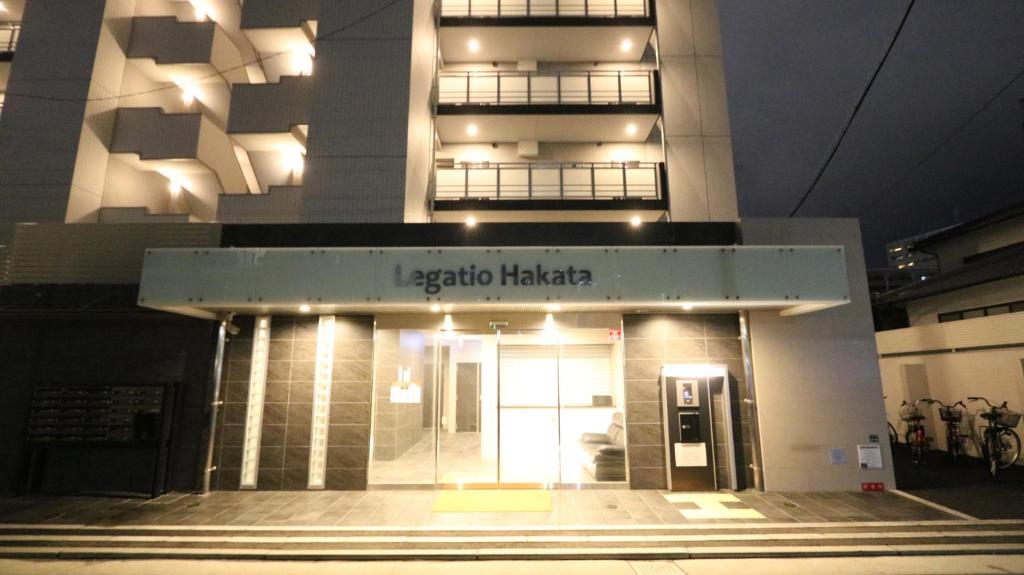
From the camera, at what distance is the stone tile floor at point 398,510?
6.53 metres

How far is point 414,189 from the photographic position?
1156 centimetres

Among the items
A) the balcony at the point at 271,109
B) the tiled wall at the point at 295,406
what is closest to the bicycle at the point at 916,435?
the tiled wall at the point at 295,406

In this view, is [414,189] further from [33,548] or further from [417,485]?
[33,548]

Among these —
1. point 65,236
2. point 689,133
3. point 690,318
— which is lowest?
point 690,318

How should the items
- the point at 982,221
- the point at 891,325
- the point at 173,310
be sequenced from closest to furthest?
the point at 173,310 < the point at 982,221 < the point at 891,325

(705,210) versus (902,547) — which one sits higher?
(705,210)

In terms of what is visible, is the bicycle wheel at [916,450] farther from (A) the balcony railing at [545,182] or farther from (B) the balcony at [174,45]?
(B) the balcony at [174,45]

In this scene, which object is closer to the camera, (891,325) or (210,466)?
(210,466)

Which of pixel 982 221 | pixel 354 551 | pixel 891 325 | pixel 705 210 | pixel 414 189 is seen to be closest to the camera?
pixel 354 551

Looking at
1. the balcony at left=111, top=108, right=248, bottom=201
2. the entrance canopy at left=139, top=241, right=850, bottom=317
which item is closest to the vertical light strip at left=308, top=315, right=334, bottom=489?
the entrance canopy at left=139, top=241, right=850, bottom=317

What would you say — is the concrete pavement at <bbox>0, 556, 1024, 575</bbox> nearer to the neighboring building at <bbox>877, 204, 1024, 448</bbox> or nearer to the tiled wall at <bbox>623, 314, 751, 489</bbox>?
the tiled wall at <bbox>623, 314, 751, 489</bbox>

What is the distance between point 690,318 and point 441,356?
16.3 ft

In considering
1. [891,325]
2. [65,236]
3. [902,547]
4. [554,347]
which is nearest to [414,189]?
[554,347]

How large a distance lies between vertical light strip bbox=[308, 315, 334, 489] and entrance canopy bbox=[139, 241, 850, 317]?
4.42 feet
